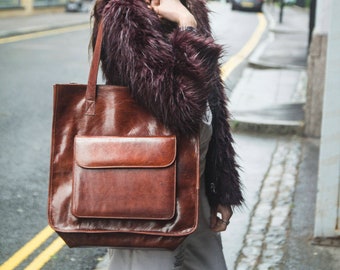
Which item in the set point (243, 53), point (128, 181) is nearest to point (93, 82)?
point (128, 181)

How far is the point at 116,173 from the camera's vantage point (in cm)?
229

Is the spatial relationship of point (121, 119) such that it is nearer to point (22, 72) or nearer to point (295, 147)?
point (295, 147)

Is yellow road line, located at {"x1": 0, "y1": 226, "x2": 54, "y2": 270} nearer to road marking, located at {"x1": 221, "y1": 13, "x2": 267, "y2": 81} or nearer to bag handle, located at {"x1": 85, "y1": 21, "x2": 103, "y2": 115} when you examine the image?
bag handle, located at {"x1": 85, "y1": 21, "x2": 103, "y2": 115}

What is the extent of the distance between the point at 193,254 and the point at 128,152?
25.4 inches

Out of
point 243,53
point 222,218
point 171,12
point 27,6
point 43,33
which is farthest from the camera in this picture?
point 27,6

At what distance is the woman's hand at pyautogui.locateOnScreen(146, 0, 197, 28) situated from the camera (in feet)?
8.03

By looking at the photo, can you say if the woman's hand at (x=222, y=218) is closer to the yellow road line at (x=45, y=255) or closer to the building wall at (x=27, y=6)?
the yellow road line at (x=45, y=255)

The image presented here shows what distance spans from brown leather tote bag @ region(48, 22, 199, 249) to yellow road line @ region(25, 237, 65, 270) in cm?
210

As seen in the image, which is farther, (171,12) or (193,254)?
(193,254)

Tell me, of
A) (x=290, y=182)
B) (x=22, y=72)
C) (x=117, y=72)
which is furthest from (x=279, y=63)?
(x=117, y=72)

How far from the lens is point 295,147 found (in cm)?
725

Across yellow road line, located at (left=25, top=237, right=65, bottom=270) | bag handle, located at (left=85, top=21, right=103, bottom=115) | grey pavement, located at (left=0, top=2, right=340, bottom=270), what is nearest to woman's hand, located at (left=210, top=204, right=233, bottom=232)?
bag handle, located at (left=85, top=21, right=103, bottom=115)

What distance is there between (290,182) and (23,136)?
300 cm

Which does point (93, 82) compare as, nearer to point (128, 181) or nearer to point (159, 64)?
point (159, 64)
